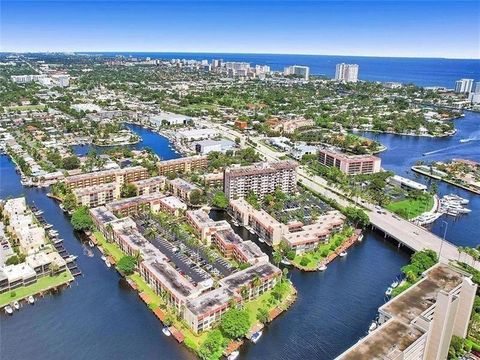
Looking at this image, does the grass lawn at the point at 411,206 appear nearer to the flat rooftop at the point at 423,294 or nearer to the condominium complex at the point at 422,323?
the flat rooftop at the point at 423,294

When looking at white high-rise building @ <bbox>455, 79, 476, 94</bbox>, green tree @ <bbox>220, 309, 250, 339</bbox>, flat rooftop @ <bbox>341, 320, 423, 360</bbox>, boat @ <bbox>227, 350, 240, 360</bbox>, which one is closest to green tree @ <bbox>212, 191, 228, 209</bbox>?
green tree @ <bbox>220, 309, 250, 339</bbox>

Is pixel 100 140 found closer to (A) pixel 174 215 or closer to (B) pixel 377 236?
(A) pixel 174 215

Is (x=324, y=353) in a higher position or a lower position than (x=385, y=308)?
lower

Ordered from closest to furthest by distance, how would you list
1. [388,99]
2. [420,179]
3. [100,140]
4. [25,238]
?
1. [25,238]
2. [420,179]
3. [100,140]
4. [388,99]

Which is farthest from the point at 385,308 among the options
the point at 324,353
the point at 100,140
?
the point at 100,140

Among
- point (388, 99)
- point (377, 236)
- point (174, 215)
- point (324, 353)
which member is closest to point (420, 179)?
point (377, 236)

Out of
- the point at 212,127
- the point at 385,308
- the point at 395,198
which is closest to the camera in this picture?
the point at 385,308

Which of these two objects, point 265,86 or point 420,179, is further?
point 265,86
